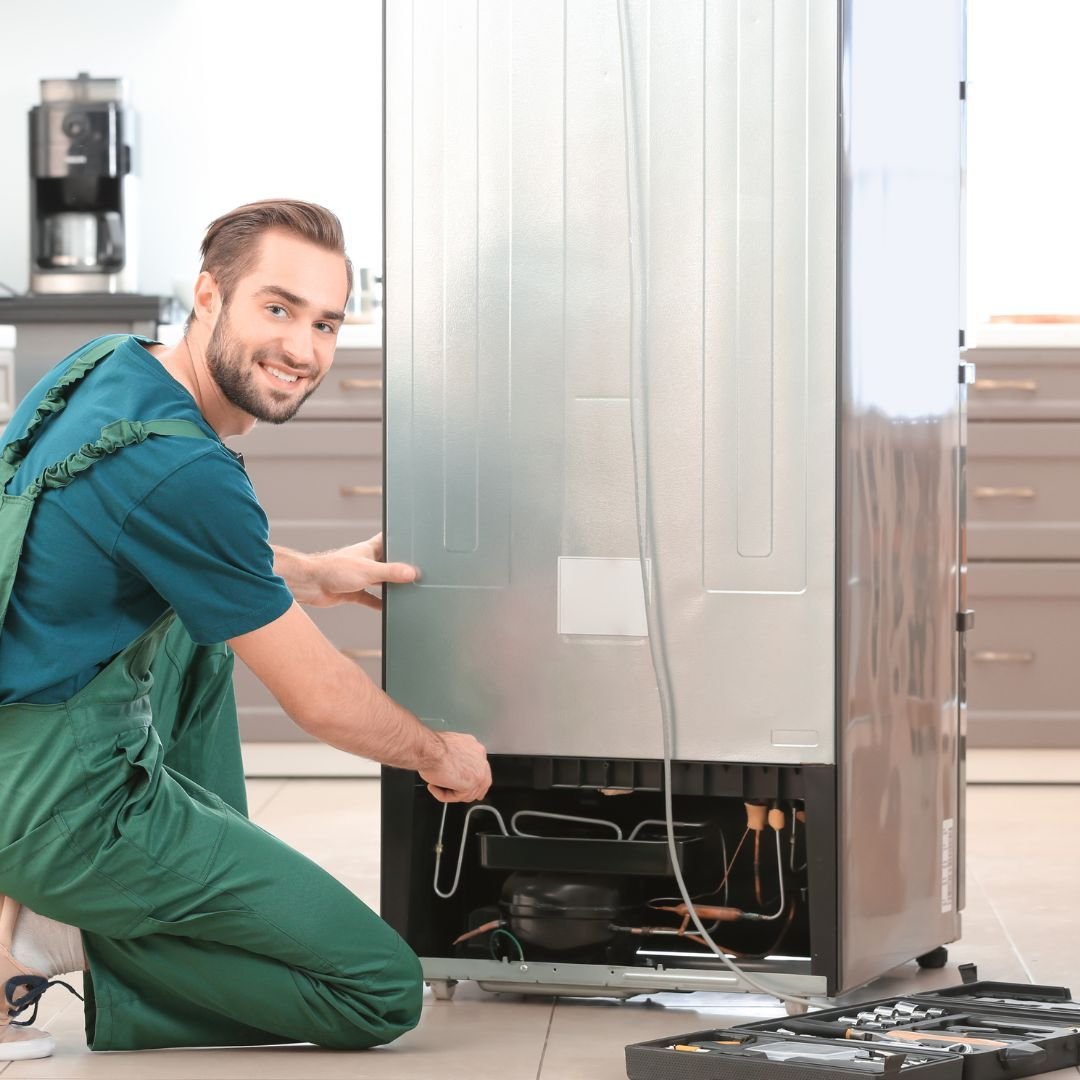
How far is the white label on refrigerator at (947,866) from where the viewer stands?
6.86 ft

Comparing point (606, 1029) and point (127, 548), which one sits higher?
point (127, 548)

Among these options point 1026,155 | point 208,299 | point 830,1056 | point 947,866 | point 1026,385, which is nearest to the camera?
point 830,1056

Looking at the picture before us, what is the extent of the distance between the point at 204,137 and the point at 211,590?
2841mm

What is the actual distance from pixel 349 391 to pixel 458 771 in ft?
6.09

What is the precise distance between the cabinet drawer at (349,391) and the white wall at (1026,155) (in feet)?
4.87

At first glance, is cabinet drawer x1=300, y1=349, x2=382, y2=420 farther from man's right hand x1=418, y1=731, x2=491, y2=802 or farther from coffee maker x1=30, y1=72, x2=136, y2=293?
man's right hand x1=418, y1=731, x2=491, y2=802

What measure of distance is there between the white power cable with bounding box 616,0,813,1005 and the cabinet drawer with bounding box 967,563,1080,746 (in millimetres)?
1799

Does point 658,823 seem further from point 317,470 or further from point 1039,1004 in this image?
point 317,470

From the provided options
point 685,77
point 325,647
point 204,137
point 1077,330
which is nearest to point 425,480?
point 325,647

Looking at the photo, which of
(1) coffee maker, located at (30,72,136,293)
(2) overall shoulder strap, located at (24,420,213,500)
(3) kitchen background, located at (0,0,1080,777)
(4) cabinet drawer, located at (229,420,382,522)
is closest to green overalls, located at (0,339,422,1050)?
(2) overall shoulder strap, located at (24,420,213,500)

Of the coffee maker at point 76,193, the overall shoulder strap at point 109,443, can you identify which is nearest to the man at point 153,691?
the overall shoulder strap at point 109,443

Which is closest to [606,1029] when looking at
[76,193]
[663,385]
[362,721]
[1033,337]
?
[362,721]

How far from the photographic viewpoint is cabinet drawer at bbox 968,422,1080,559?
11.6 feet

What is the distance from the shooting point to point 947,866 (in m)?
2.10
